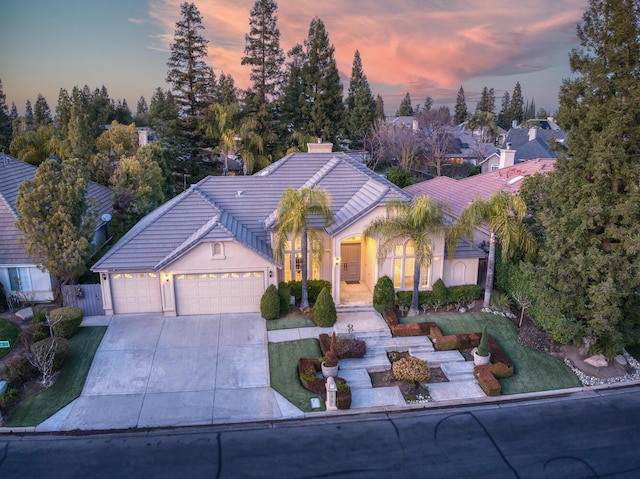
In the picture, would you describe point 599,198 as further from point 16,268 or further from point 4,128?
point 4,128

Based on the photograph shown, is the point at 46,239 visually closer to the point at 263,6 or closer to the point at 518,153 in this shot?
the point at 263,6

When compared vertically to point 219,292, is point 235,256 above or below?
above

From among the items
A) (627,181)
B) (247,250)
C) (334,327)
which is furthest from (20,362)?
(627,181)

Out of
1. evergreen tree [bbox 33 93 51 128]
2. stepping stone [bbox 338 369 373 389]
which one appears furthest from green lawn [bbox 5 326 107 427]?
evergreen tree [bbox 33 93 51 128]

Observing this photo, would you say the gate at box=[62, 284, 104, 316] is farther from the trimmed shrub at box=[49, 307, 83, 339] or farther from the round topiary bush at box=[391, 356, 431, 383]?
the round topiary bush at box=[391, 356, 431, 383]

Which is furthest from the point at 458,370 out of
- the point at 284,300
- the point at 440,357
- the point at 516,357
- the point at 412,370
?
the point at 284,300

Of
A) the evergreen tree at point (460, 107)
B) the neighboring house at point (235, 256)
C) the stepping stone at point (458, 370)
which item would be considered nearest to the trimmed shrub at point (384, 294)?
the neighboring house at point (235, 256)

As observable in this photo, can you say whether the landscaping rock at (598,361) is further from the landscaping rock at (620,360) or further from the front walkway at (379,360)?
the front walkway at (379,360)
